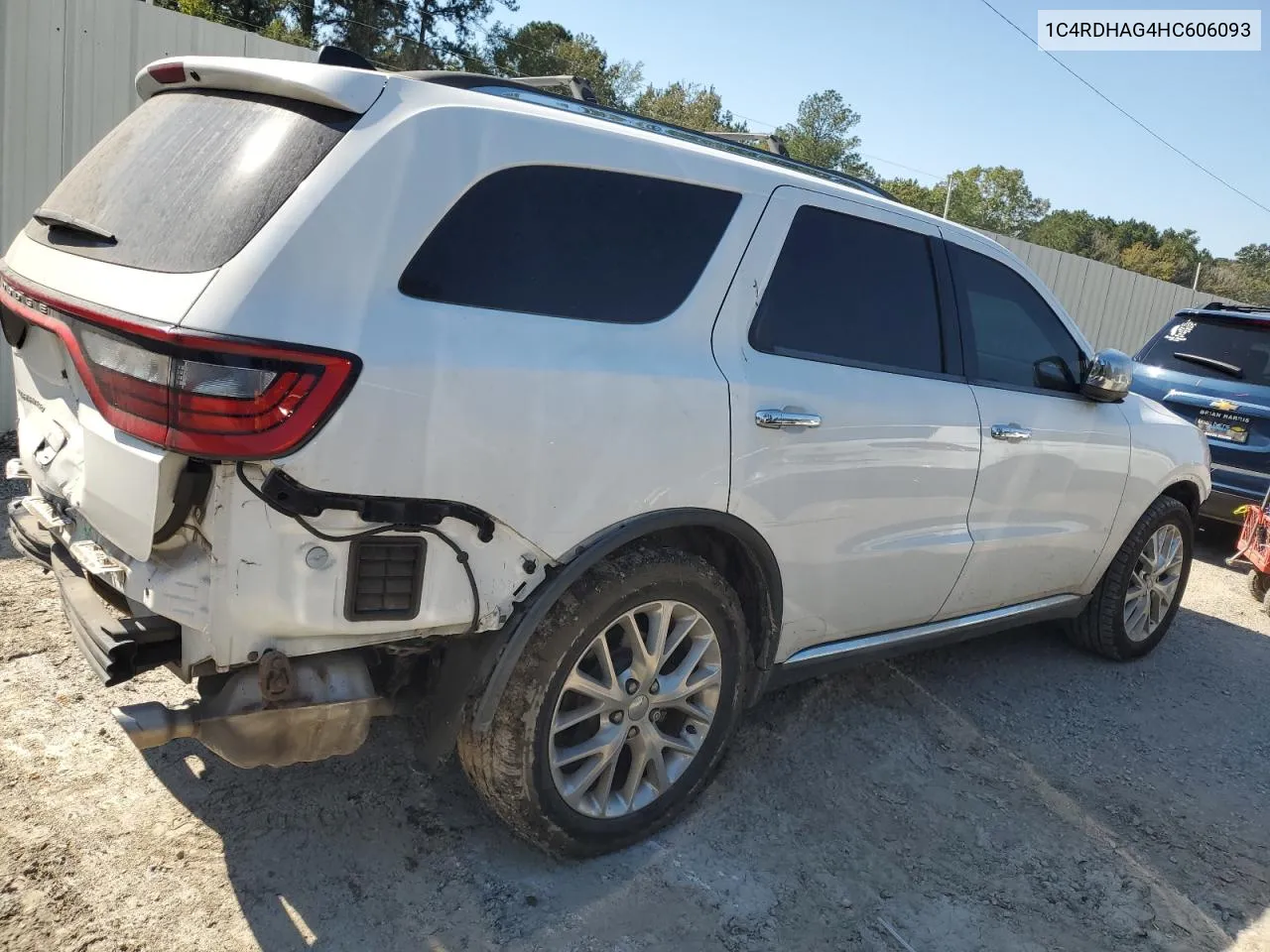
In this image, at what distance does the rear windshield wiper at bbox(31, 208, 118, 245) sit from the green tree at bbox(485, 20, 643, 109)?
40.9 metres

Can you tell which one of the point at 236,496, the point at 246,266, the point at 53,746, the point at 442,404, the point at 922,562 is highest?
the point at 246,266

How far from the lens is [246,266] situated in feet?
6.73

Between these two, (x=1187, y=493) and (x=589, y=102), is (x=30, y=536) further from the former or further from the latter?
(x=1187, y=493)

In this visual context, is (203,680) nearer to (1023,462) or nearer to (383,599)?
(383,599)

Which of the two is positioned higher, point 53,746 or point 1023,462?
point 1023,462

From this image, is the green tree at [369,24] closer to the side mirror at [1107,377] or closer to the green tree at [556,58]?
the green tree at [556,58]

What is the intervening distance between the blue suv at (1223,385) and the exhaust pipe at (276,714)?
263 inches

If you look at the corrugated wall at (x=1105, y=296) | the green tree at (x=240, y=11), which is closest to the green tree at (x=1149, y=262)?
the corrugated wall at (x=1105, y=296)

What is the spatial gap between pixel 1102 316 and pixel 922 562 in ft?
45.2

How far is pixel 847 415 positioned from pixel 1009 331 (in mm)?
1306

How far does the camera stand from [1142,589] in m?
5.04

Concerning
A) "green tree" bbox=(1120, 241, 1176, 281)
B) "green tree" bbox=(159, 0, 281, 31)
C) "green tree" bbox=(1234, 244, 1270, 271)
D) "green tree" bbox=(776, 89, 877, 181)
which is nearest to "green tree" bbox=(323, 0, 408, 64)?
"green tree" bbox=(159, 0, 281, 31)

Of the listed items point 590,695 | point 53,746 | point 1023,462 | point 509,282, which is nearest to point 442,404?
point 509,282

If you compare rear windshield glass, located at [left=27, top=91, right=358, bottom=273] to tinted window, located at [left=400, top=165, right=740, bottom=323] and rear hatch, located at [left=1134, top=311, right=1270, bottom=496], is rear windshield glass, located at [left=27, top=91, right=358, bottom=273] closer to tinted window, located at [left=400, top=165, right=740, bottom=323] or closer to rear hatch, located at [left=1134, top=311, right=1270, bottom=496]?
tinted window, located at [left=400, top=165, right=740, bottom=323]
